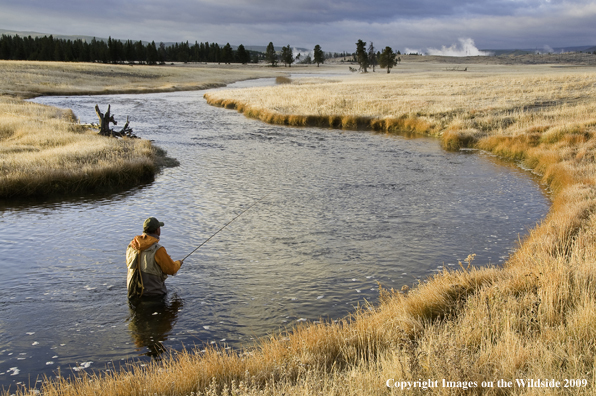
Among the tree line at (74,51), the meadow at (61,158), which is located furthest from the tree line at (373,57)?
the meadow at (61,158)

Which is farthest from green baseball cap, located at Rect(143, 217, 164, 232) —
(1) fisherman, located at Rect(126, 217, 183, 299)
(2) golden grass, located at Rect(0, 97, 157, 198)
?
(2) golden grass, located at Rect(0, 97, 157, 198)

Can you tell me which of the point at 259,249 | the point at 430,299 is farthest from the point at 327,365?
the point at 259,249

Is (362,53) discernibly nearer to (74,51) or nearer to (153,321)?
(74,51)

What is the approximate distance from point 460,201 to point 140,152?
44.0ft

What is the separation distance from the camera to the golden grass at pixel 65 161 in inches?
600

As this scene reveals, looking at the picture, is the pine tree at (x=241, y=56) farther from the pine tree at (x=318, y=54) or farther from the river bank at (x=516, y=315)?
the river bank at (x=516, y=315)

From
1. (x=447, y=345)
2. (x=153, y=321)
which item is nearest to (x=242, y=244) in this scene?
(x=153, y=321)

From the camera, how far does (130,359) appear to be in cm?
641

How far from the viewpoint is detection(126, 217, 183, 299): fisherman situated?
7.83 m

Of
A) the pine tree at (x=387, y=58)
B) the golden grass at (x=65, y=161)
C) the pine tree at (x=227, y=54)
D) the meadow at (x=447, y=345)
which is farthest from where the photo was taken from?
the pine tree at (x=227, y=54)

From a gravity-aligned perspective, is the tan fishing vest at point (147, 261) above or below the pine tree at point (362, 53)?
below

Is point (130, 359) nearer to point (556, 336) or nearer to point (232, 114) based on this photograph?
point (556, 336)

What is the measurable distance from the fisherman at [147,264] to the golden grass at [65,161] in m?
9.28

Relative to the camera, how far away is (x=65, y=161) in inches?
658
